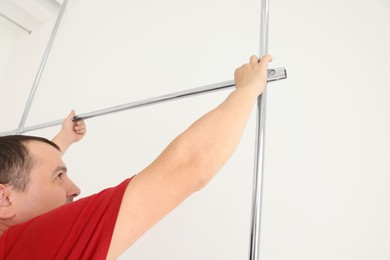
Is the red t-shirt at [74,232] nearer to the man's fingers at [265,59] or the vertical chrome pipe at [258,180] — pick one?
the vertical chrome pipe at [258,180]

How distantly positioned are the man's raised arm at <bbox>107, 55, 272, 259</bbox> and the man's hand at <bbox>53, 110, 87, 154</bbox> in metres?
0.71

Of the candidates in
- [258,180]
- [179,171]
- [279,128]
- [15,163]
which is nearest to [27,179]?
[15,163]

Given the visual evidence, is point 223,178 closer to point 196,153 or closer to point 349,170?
point 349,170

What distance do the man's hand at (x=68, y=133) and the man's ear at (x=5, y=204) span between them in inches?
17.4

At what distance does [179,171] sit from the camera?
45 centimetres

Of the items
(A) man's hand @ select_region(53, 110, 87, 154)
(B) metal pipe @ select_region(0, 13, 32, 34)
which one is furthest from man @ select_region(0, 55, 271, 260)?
(B) metal pipe @ select_region(0, 13, 32, 34)

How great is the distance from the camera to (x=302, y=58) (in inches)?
39.9

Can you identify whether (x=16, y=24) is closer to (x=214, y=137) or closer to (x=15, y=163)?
(x=15, y=163)

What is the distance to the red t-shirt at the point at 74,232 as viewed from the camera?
0.40 meters

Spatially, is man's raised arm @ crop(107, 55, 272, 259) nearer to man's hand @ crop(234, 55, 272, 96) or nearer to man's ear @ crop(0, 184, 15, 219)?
man's hand @ crop(234, 55, 272, 96)

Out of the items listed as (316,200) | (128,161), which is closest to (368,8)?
(316,200)

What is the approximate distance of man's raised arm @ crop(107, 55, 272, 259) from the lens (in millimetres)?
421

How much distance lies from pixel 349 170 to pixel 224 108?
1.74 feet

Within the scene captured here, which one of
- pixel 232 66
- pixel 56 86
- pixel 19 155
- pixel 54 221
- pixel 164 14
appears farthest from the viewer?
pixel 56 86
